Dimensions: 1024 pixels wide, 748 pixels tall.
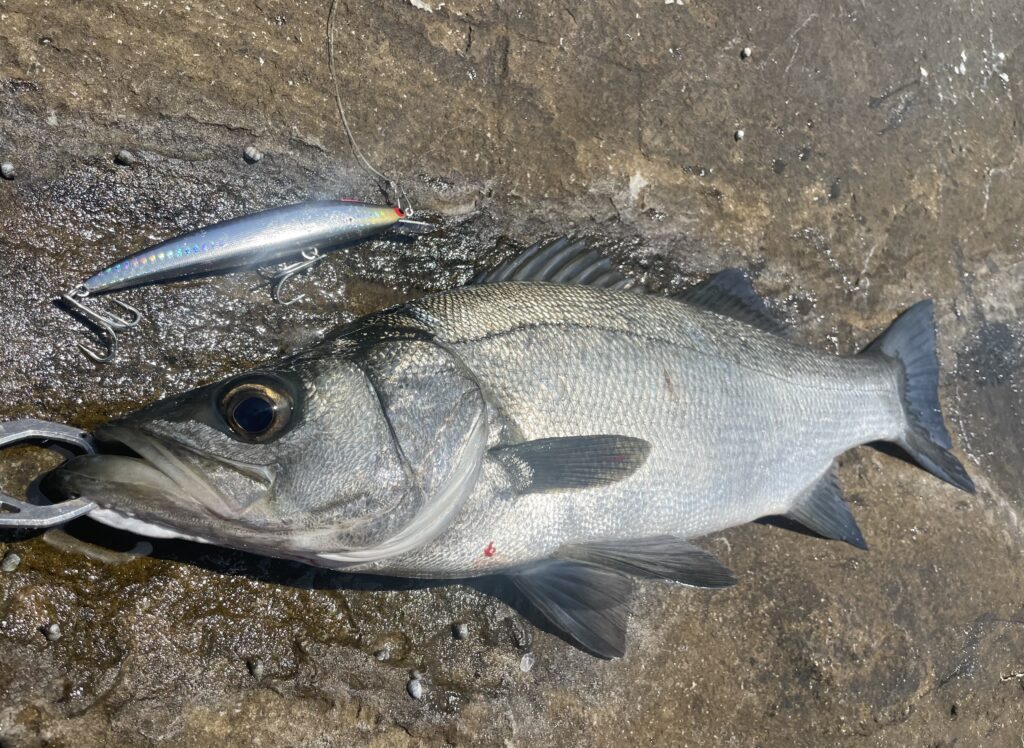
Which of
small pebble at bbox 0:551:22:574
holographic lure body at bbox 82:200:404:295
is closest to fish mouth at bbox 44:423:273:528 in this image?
small pebble at bbox 0:551:22:574

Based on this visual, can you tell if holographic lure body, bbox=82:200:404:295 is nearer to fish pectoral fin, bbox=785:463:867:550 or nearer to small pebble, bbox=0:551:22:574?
small pebble, bbox=0:551:22:574

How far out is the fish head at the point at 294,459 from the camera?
182 centimetres

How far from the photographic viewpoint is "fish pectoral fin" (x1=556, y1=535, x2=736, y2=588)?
7.68 feet

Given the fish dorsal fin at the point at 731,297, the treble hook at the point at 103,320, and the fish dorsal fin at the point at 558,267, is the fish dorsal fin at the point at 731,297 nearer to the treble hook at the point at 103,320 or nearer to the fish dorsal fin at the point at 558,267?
the fish dorsal fin at the point at 558,267

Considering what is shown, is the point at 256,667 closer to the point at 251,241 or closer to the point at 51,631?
the point at 51,631

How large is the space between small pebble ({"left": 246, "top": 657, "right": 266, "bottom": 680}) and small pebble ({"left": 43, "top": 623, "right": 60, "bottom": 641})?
573 millimetres

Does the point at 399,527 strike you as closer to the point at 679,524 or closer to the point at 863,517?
the point at 679,524

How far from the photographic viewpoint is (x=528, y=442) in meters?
2.16

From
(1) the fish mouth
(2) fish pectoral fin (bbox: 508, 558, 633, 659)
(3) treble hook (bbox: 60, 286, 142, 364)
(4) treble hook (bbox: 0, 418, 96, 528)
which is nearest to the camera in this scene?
(1) the fish mouth

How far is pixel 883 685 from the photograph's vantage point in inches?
122

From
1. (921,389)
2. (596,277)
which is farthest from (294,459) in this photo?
(921,389)

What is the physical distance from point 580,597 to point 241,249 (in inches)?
64.5

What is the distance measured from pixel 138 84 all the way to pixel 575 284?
1.64m

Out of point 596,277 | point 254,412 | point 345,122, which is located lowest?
point 254,412
